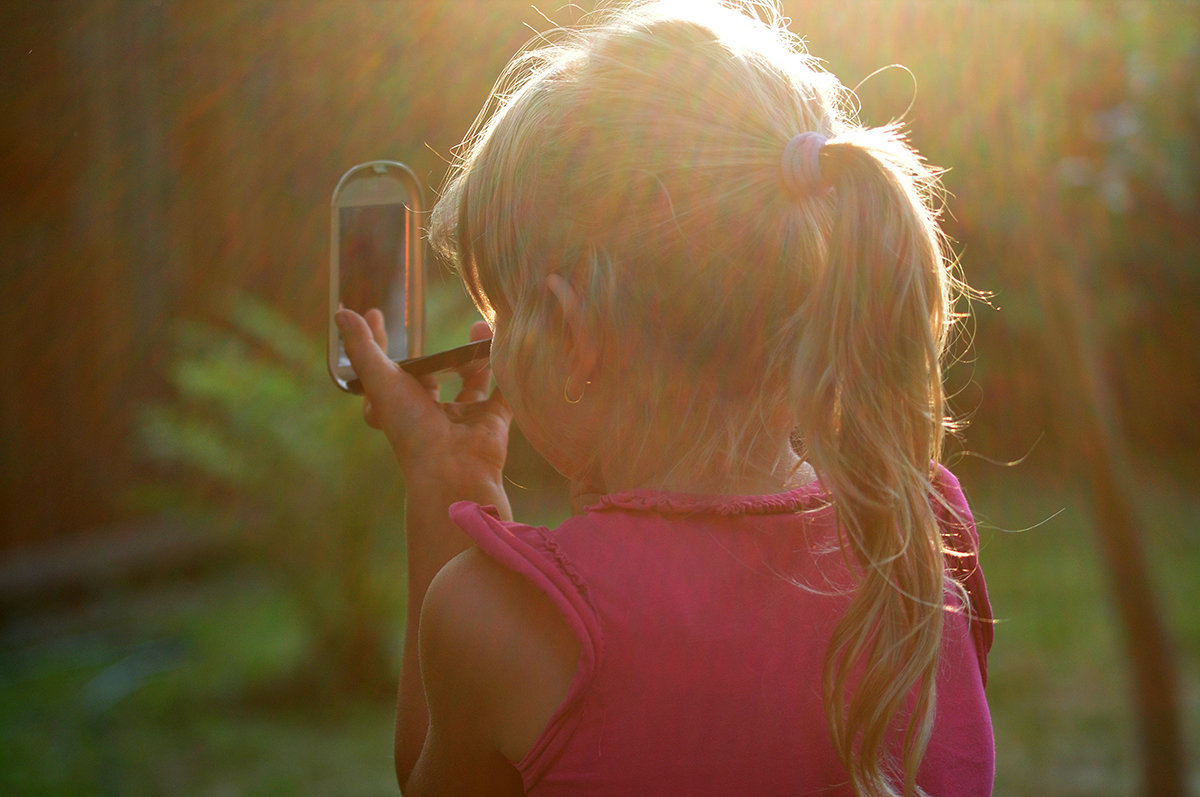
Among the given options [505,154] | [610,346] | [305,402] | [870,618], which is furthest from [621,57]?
[305,402]

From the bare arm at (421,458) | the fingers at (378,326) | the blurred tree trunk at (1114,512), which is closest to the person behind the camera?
the bare arm at (421,458)

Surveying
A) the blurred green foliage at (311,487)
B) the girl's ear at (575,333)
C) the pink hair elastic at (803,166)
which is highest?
the pink hair elastic at (803,166)

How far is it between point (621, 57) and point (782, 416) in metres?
0.39

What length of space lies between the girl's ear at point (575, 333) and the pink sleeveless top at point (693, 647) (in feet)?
0.43

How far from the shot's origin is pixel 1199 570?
6.38 m

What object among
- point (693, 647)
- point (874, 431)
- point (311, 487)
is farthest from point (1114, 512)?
point (311, 487)

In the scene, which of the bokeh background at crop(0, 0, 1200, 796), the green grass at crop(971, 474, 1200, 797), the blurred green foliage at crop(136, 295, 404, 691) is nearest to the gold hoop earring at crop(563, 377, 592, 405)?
the green grass at crop(971, 474, 1200, 797)

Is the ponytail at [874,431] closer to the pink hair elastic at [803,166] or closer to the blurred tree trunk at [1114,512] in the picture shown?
the pink hair elastic at [803,166]

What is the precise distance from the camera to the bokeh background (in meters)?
2.86

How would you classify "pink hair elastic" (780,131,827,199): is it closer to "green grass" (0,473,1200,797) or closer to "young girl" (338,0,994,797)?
"young girl" (338,0,994,797)

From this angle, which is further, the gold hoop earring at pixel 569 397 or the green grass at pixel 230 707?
the green grass at pixel 230 707

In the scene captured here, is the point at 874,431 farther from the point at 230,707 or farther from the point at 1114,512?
the point at 230,707

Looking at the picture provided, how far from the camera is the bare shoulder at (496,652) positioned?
2.86 ft

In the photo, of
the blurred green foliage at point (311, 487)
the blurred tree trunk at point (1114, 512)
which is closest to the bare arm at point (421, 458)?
the blurred tree trunk at point (1114, 512)
